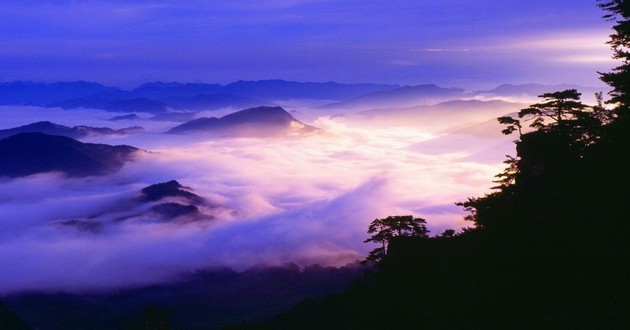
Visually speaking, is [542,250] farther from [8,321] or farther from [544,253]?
[8,321]

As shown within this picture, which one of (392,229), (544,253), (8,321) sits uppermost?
(392,229)

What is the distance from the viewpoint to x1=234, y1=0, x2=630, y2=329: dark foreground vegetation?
23.3 m

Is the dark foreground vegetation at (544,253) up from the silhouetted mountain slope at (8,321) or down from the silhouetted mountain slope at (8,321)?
up

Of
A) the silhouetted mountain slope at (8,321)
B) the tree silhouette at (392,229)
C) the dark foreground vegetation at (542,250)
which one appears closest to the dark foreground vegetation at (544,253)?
the dark foreground vegetation at (542,250)

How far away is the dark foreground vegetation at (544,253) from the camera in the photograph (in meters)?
23.3

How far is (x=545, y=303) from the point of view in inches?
933

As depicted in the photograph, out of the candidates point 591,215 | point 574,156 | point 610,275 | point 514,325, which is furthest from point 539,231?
point 574,156

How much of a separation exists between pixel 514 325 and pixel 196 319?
545 feet

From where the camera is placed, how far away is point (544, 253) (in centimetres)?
2630

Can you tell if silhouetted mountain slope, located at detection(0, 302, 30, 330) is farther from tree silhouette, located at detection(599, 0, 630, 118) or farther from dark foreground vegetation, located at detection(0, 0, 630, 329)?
tree silhouette, located at detection(599, 0, 630, 118)

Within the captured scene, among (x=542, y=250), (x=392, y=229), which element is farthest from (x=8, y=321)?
(x=542, y=250)

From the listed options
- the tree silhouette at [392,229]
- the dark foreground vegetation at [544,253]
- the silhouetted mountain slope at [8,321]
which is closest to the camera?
the dark foreground vegetation at [544,253]

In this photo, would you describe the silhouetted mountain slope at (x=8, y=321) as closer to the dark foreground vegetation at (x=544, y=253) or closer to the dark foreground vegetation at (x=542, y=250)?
the dark foreground vegetation at (x=542, y=250)

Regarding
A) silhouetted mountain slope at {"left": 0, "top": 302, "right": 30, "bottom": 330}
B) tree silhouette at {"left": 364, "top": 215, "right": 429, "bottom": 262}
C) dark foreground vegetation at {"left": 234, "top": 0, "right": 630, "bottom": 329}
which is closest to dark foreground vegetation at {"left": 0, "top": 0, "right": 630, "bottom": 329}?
dark foreground vegetation at {"left": 234, "top": 0, "right": 630, "bottom": 329}
